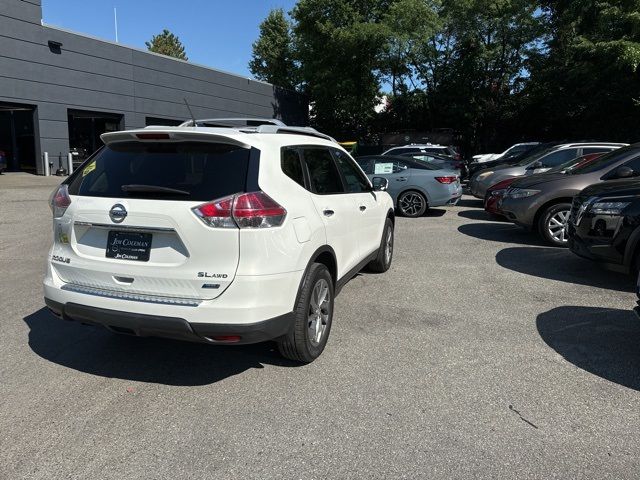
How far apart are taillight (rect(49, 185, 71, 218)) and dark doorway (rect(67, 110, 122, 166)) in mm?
21231

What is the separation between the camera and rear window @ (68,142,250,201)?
319 centimetres

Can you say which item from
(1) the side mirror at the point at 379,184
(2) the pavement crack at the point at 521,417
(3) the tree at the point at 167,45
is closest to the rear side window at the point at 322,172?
(1) the side mirror at the point at 379,184

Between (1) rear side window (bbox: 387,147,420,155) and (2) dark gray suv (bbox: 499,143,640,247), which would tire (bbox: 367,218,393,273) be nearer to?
(2) dark gray suv (bbox: 499,143,640,247)

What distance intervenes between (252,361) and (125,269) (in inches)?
48.4

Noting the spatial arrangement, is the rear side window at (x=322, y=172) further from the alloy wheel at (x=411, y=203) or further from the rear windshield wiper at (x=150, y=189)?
the alloy wheel at (x=411, y=203)

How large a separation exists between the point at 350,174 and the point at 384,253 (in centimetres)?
150

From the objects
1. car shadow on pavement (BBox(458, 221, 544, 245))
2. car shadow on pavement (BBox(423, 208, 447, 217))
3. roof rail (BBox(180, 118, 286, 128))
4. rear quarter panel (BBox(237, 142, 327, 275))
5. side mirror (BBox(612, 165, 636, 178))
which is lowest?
car shadow on pavement (BBox(458, 221, 544, 245))

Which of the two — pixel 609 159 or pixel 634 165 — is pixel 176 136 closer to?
pixel 634 165

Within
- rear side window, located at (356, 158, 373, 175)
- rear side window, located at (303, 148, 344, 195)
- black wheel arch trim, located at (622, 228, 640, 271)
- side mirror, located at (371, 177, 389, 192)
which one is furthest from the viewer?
rear side window, located at (356, 158, 373, 175)

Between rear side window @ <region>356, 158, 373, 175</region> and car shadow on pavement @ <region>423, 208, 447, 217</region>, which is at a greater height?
rear side window @ <region>356, 158, 373, 175</region>

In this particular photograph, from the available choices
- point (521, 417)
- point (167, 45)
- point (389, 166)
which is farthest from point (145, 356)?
point (167, 45)

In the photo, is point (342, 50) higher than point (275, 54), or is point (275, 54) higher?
point (275, 54)

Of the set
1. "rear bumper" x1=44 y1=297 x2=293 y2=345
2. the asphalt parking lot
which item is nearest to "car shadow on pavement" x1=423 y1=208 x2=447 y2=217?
the asphalt parking lot

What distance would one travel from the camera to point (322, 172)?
4.33 metres
